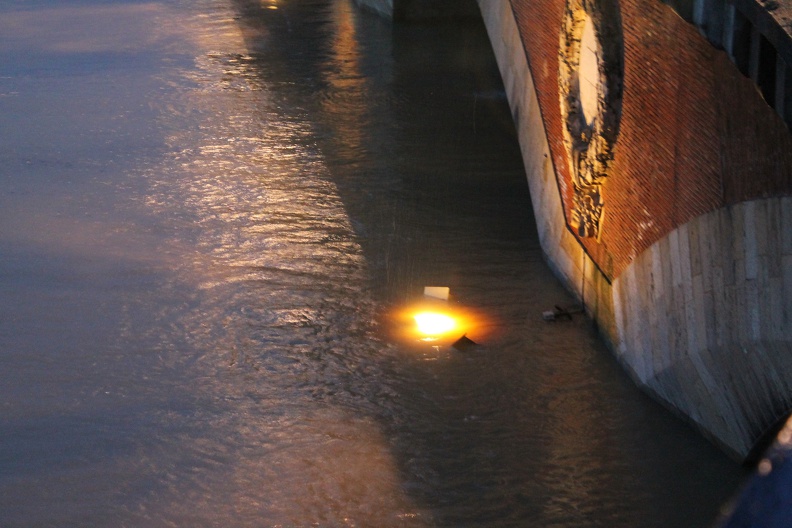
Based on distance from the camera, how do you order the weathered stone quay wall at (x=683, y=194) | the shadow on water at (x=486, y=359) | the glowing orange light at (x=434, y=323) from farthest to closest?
1. the glowing orange light at (x=434, y=323)
2. the shadow on water at (x=486, y=359)
3. the weathered stone quay wall at (x=683, y=194)

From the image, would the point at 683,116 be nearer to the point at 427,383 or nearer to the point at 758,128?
the point at 758,128

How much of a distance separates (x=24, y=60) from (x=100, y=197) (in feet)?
25.3

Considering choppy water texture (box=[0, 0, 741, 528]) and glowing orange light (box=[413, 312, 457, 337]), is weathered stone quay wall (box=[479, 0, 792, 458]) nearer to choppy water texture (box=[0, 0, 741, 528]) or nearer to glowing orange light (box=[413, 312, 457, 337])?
choppy water texture (box=[0, 0, 741, 528])

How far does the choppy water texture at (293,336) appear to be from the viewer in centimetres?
557

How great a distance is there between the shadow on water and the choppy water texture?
22mm

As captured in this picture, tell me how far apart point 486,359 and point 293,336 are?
4.93 ft

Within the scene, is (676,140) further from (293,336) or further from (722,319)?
(293,336)

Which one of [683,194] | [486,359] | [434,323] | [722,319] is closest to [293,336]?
[434,323]

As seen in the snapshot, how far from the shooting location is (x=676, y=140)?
5.64 meters

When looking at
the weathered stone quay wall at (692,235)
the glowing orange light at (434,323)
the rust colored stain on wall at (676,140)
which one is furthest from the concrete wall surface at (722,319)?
the glowing orange light at (434,323)

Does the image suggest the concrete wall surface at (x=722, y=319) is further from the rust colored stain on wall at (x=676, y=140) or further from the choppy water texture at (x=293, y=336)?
the choppy water texture at (x=293, y=336)

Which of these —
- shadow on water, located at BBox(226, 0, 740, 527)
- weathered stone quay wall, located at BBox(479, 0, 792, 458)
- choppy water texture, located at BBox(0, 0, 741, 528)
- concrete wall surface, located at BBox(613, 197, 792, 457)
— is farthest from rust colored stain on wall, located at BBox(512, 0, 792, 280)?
choppy water texture, located at BBox(0, 0, 741, 528)

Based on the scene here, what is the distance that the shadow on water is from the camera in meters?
5.50

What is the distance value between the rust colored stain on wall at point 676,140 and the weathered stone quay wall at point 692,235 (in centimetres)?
1
